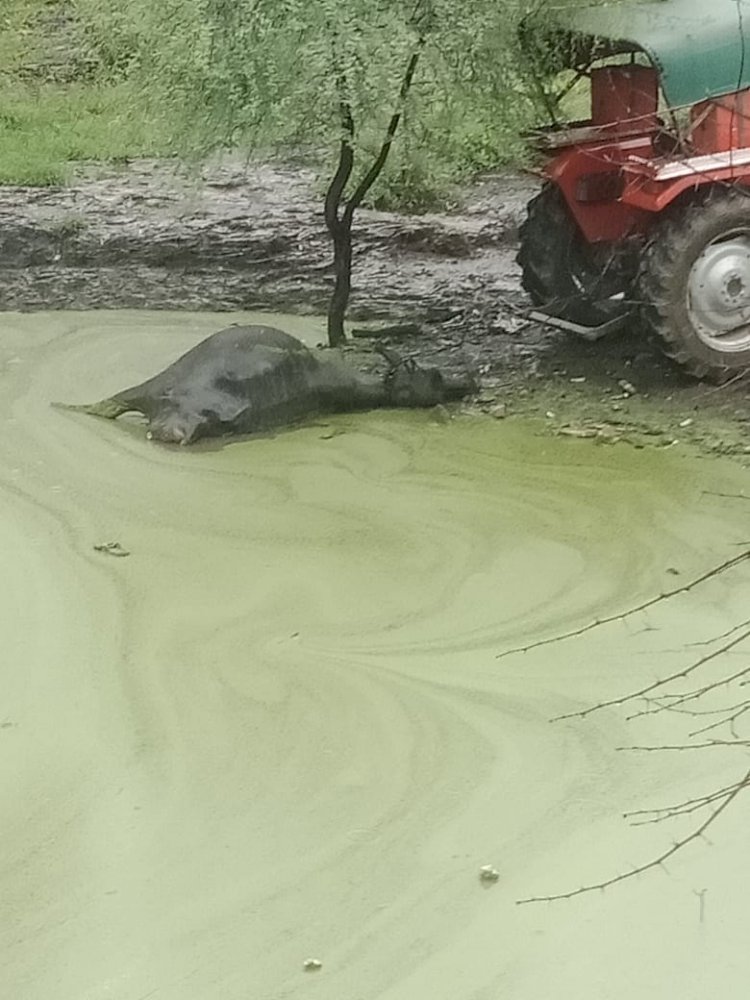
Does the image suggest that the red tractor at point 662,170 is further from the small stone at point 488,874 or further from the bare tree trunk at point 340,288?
the small stone at point 488,874

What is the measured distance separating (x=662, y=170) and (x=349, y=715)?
8.77 ft

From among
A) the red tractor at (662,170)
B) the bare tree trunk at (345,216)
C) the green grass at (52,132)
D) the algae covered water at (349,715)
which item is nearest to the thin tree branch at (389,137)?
the bare tree trunk at (345,216)

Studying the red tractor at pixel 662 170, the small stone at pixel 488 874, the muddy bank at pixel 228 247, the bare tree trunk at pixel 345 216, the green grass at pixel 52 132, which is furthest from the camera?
the green grass at pixel 52 132

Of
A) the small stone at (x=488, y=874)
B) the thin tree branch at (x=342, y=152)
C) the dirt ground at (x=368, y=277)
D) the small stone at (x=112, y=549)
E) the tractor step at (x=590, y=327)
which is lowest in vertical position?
the small stone at (x=488, y=874)

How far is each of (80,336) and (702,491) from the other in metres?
3.05

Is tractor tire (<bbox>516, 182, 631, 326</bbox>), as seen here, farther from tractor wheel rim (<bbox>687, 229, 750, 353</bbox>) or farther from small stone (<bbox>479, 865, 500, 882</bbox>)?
small stone (<bbox>479, 865, 500, 882</bbox>)

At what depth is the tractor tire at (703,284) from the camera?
5.30 metres

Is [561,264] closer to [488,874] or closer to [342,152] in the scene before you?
[342,152]

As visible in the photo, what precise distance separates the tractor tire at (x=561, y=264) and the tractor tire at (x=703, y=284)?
53 cm

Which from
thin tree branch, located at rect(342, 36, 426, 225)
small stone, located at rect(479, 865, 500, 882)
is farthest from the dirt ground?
small stone, located at rect(479, 865, 500, 882)

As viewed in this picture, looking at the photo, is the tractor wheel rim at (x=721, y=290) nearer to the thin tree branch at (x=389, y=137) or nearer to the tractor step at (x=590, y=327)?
the tractor step at (x=590, y=327)

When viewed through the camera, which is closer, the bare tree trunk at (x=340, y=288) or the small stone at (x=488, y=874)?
the small stone at (x=488, y=874)

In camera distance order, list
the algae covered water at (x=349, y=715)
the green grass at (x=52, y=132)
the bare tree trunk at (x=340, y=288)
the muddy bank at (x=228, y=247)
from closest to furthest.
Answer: the algae covered water at (x=349, y=715)
the bare tree trunk at (x=340, y=288)
the muddy bank at (x=228, y=247)
the green grass at (x=52, y=132)

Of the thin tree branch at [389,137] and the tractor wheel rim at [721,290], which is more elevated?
the thin tree branch at [389,137]
